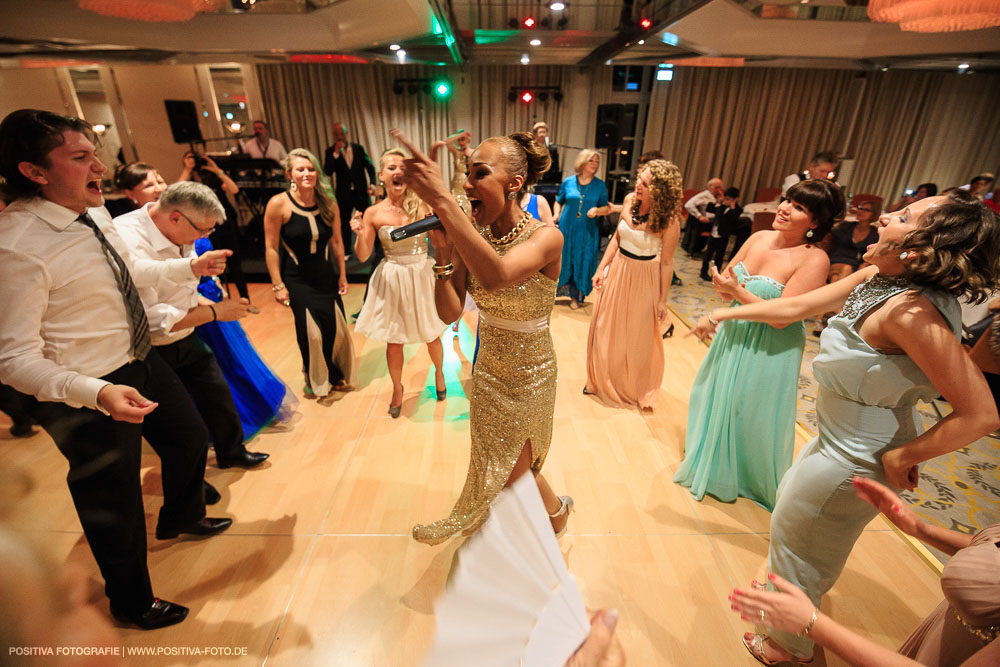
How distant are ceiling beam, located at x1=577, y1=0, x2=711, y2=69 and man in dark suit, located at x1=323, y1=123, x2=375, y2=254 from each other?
409cm

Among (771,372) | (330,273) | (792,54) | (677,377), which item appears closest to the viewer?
(771,372)

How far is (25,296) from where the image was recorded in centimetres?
132

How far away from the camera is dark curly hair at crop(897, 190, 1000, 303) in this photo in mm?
1181

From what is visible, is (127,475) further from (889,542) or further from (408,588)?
(889,542)

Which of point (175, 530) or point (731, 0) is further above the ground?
point (731, 0)

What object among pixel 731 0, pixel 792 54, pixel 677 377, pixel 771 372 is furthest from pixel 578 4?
pixel 771 372

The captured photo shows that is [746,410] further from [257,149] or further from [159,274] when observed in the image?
[257,149]

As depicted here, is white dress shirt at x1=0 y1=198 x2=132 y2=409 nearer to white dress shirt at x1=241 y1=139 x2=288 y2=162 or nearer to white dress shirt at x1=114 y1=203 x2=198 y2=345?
white dress shirt at x1=114 y1=203 x2=198 y2=345

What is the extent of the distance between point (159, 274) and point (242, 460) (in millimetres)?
1360

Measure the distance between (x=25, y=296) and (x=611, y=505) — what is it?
265 centimetres

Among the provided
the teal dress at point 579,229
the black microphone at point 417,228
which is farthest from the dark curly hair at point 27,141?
the teal dress at point 579,229

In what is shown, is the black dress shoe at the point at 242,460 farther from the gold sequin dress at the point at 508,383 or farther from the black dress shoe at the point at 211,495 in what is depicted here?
the gold sequin dress at the point at 508,383

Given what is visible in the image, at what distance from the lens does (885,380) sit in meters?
1.37

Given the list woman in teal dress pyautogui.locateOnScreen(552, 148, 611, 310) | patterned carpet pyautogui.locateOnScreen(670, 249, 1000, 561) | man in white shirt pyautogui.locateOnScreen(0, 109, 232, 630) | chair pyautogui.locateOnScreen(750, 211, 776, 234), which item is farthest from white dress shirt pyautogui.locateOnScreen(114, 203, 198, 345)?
chair pyautogui.locateOnScreen(750, 211, 776, 234)
